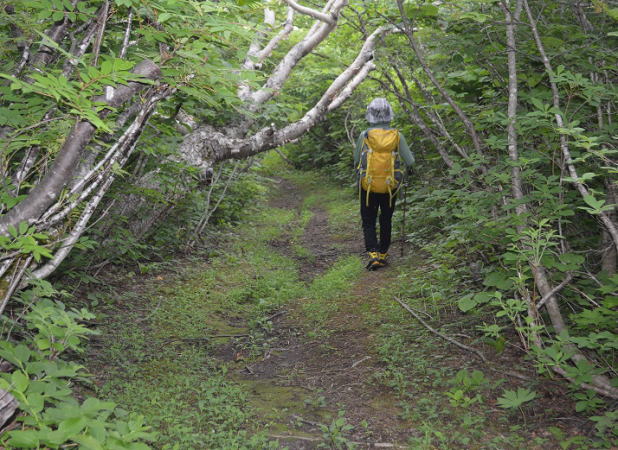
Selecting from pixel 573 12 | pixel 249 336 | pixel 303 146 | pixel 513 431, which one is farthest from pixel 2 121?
pixel 303 146

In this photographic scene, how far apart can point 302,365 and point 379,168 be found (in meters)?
3.08

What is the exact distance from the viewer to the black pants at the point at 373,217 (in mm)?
7094

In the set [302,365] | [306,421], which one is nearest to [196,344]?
[302,365]

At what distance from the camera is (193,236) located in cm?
784

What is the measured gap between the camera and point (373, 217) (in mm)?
7285

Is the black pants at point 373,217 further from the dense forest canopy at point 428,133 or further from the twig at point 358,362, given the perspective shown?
the twig at point 358,362

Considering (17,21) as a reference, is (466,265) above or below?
below

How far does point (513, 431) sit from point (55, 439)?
2.66 m

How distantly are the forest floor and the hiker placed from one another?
0.43m

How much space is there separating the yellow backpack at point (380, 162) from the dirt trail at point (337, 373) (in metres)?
1.18

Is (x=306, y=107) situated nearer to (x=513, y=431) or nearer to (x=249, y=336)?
(x=249, y=336)

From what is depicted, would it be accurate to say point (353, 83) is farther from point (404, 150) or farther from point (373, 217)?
point (373, 217)

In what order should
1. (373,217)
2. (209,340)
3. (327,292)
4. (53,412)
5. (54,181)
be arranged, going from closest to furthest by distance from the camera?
(53,412)
(54,181)
(209,340)
(327,292)
(373,217)

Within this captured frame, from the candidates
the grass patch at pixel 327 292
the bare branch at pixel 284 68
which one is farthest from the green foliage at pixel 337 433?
the bare branch at pixel 284 68
